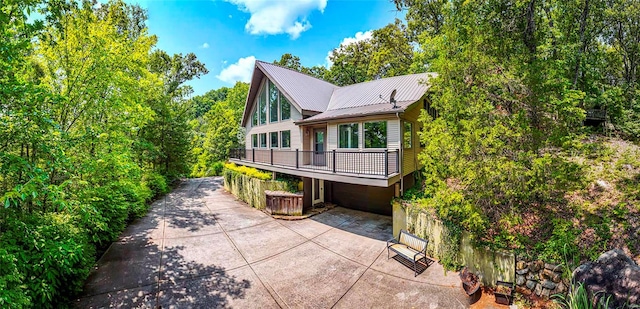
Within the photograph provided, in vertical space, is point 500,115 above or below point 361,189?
above

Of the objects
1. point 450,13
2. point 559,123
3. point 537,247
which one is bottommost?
point 537,247

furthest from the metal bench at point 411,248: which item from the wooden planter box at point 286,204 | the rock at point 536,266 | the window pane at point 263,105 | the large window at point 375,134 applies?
the window pane at point 263,105

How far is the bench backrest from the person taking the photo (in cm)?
729

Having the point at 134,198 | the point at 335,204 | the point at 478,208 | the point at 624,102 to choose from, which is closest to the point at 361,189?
the point at 335,204

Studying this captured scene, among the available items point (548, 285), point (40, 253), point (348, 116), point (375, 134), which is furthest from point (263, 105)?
point (548, 285)

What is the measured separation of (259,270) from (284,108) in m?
9.90

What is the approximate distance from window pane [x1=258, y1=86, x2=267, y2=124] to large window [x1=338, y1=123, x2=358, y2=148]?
703 centimetres

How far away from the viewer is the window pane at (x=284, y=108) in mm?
14227

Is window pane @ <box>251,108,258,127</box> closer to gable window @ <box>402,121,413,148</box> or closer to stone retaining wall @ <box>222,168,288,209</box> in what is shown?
stone retaining wall @ <box>222,168,288,209</box>

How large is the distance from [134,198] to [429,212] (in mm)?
12564

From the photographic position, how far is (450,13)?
827 centimetres

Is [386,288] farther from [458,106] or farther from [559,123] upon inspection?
[559,123]

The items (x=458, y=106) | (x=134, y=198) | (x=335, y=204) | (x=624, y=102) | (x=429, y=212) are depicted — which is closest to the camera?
(x=458, y=106)

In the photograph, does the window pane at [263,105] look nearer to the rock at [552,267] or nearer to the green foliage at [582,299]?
the rock at [552,267]
